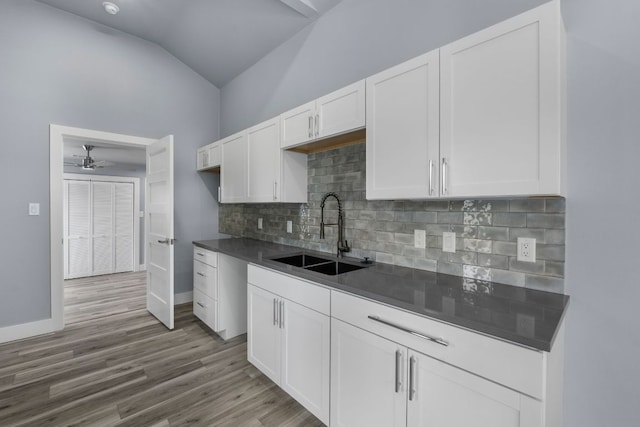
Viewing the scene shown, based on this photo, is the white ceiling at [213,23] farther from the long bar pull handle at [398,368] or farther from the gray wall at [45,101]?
the long bar pull handle at [398,368]

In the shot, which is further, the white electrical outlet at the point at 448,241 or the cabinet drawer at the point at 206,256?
the cabinet drawer at the point at 206,256

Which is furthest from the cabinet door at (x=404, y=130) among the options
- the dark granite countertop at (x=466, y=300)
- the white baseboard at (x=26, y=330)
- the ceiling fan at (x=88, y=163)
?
the ceiling fan at (x=88, y=163)

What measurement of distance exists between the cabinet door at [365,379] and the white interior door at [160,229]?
2.16 metres

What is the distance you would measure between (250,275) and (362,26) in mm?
2126

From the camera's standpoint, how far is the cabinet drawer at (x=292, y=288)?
1.63 metres

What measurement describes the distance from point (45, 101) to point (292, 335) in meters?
3.45

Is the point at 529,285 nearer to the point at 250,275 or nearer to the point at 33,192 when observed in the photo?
the point at 250,275

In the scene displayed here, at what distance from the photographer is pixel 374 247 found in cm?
216

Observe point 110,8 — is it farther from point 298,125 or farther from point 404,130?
point 404,130

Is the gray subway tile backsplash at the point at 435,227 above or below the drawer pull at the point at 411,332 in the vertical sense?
above

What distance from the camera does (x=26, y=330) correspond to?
289 cm

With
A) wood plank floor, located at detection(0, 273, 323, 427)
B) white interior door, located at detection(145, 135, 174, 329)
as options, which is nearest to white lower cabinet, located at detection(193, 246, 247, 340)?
wood plank floor, located at detection(0, 273, 323, 427)

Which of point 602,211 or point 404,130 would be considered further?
point 404,130

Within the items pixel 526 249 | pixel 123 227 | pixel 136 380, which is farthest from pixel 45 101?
pixel 526 249
